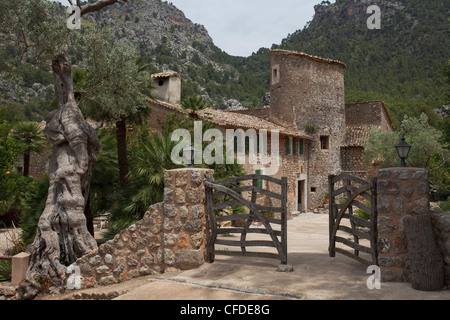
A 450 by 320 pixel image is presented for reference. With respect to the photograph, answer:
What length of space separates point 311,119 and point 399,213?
65.7 feet

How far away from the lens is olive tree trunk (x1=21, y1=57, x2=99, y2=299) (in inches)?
329

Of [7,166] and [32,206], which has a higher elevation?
[7,166]

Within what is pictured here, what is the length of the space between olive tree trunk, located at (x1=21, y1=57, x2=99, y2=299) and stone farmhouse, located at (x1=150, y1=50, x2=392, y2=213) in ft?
44.6

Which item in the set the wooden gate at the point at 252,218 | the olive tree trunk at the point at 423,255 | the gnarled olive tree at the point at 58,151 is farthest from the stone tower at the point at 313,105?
the olive tree trunk at the point at 423,255

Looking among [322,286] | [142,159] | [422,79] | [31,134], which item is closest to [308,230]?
[142,159]

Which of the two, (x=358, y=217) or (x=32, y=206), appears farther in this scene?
(x=32, y=206)

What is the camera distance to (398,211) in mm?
5953

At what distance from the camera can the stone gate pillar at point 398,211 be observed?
589cm

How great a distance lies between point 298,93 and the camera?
25.1 meters

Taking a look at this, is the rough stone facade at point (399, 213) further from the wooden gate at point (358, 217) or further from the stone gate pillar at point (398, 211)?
the wooden gate at point (358, 217)

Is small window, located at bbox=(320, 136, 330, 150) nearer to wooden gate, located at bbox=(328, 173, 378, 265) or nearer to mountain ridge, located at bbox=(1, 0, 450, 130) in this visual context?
mountain ridge, located at bbox=(1, 0, 450, 130)

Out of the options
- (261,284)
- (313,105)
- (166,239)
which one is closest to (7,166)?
(166,239)

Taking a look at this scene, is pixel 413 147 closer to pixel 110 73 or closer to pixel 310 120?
pixel 310 120

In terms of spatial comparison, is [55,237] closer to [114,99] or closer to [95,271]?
[95,271]
